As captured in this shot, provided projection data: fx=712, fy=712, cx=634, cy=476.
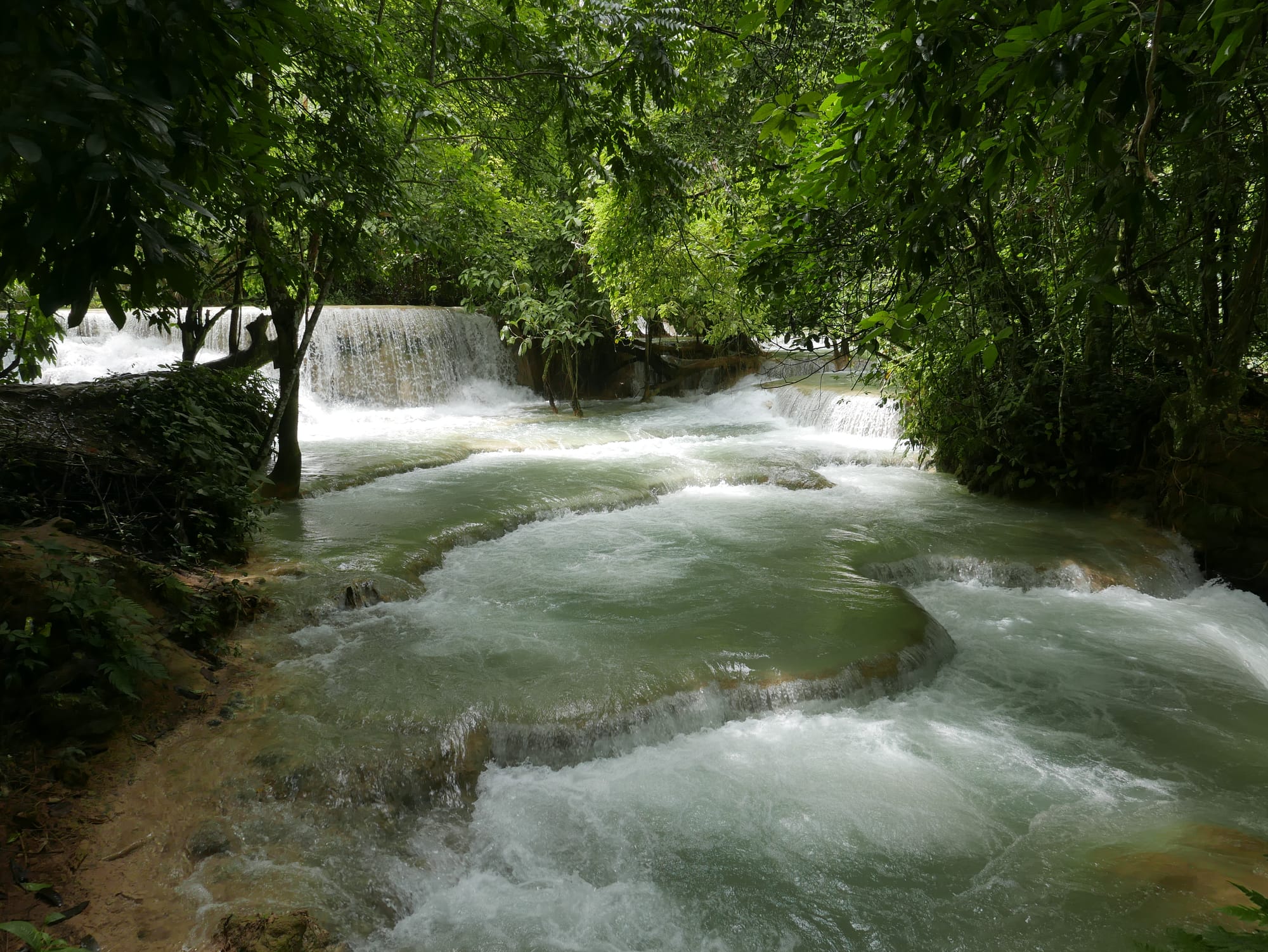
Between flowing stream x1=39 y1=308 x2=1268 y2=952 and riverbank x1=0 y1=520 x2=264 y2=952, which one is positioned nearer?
riverbank x1=0 y1=520 x2=264 y2=952

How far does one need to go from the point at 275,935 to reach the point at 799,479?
8656 millimetres

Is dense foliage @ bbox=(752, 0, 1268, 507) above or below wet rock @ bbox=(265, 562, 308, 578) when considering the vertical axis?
above

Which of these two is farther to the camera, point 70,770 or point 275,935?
point 70,770

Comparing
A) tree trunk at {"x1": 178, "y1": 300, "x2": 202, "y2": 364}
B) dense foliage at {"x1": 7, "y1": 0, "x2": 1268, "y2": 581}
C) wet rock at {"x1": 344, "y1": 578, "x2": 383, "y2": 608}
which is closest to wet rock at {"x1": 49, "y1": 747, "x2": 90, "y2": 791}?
dense foliage at {"x1": 7, "y1": 0, "x2": 1268, "y2": 581}

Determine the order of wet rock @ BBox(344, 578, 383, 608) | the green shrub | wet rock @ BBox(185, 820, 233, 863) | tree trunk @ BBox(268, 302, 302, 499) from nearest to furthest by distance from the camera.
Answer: wet rock @ BBox(185, 820, 233, 863)
the green shrub
wet rock @ BBox(344, 578, 383, 608)
tree trunk @ BBox(268, 302, 302, 499)

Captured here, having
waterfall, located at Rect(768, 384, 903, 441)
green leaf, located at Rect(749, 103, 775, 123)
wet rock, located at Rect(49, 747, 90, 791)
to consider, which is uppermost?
green leaf, located at Rect(749, 103, 775, 123)

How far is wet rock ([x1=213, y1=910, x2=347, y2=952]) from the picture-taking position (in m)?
2.63

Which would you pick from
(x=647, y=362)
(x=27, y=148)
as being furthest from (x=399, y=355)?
(x=27, y=148)

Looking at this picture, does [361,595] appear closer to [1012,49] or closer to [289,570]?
[289,570]

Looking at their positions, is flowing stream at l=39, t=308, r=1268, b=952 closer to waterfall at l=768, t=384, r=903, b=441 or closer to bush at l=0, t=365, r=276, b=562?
bush at l=0, t=365, r=276, b=562

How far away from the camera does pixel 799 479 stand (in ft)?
33.8

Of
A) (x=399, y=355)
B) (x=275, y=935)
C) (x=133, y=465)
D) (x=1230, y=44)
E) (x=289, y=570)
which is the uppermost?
(x=1230, y=44)

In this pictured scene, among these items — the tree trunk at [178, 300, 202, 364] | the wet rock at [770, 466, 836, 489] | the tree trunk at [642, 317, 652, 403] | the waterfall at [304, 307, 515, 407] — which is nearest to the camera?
the tree trunk at [178, 300, 202, 364]

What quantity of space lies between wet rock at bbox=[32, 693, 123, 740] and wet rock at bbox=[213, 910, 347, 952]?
1368 millimetres
